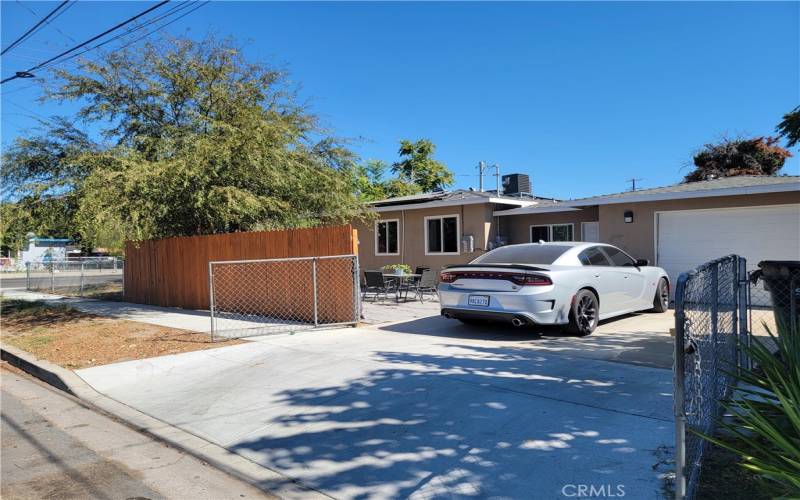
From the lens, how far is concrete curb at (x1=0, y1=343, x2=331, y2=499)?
372 cm

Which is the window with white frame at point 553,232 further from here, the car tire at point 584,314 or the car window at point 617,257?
the car tire at point 584,314

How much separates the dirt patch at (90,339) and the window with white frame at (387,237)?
9.24 metres

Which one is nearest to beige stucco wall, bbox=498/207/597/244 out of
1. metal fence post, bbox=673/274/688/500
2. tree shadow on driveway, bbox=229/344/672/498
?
tree shadow on driveway, bbox=229/344/672/498

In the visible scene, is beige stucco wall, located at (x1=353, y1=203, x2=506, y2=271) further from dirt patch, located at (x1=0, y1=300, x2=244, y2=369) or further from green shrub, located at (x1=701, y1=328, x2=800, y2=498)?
green shrub, located at (x1=701, y1=328, x2=800, y2=498)

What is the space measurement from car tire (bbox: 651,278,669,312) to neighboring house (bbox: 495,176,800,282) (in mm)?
2853

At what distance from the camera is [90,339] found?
9586 mm

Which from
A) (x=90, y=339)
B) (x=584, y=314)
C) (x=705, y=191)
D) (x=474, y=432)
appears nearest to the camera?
(x=474, y=432)

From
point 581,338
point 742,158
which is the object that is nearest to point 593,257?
point 581,338

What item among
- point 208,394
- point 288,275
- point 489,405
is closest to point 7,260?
point 288,275

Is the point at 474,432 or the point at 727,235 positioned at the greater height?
the point at 727,235

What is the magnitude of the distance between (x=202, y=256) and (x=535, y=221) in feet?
32.8

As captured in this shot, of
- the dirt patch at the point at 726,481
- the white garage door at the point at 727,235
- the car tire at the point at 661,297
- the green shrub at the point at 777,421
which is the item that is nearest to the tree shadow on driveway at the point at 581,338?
the car tire at the point at 661,297

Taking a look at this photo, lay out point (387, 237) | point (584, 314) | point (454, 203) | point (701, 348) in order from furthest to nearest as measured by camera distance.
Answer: point (387, 237)
point (454, 203)
point (584, 314)
point (701, 348)
